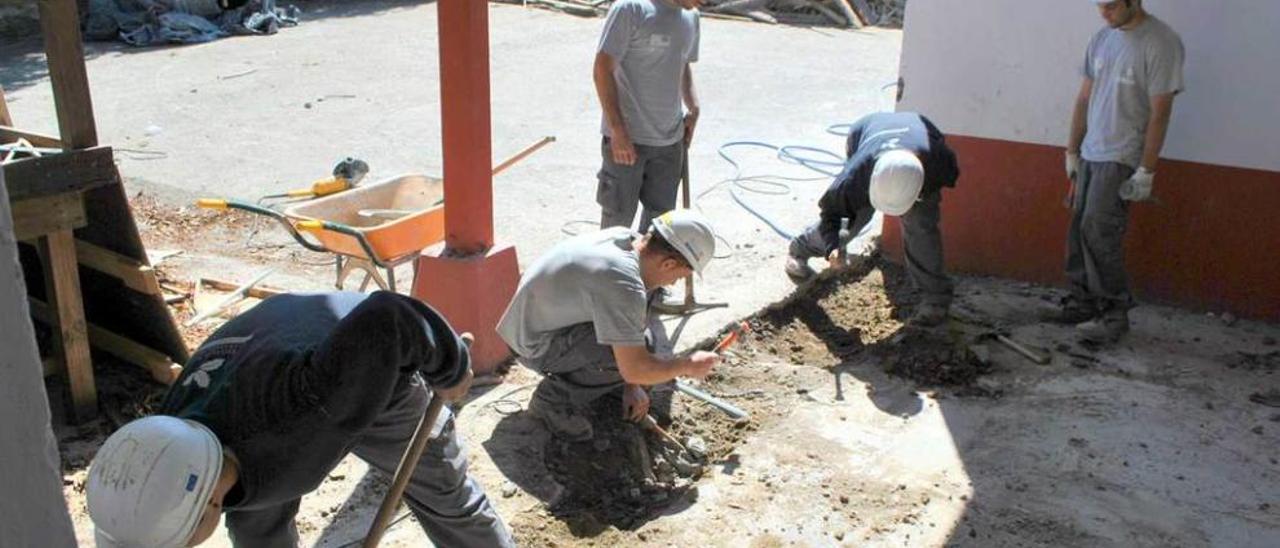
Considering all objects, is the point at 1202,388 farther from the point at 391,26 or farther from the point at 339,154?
the point at 391,26

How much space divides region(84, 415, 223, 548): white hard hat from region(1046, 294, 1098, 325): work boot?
470cm

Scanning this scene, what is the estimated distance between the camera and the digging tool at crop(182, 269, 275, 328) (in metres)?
5.50

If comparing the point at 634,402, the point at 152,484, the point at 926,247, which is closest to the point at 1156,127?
the point at 926,247

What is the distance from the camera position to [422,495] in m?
3.30

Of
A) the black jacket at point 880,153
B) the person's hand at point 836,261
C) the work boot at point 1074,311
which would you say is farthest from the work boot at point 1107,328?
the person's hand at point 836,261

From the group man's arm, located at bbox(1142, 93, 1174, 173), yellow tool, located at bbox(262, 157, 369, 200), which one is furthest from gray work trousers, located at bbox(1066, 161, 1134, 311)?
yellow tool, located at bbox(262, 157, 369, 200)

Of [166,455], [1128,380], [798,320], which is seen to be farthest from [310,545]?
[1128,380]

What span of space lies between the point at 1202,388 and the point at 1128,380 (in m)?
0.33

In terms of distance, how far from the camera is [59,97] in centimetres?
435

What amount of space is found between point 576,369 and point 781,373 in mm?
1396

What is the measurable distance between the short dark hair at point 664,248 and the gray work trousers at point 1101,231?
8.50ft

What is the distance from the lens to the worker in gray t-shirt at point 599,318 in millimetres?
3967

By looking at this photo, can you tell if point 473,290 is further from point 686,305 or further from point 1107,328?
point 1107,328

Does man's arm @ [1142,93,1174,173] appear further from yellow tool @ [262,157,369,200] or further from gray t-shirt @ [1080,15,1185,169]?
yellow tool @ [262,157,369,200]
